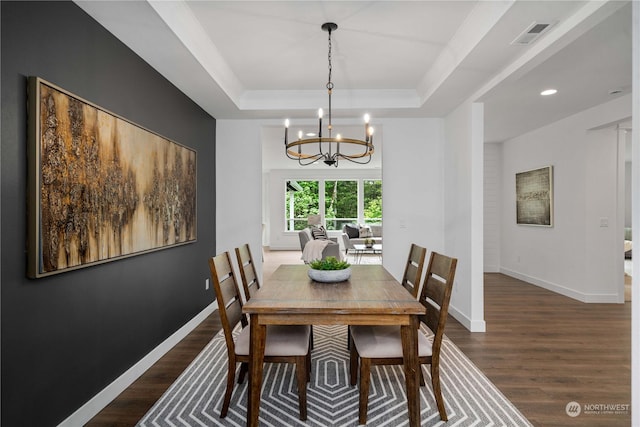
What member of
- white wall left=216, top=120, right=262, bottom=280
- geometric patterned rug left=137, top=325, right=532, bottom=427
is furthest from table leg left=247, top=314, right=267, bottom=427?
white wall left=216, top=120, right=262, bottom=280

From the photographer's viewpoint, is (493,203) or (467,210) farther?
(493,203)

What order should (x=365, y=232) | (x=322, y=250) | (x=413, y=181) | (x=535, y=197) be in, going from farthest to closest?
(x=365, y=232) < (x=322, y=250) < (x=535, y=197) < (x=413, y=181)

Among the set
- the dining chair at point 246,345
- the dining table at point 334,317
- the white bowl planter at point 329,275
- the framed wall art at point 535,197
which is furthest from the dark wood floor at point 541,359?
the framed wall art at point 535,197

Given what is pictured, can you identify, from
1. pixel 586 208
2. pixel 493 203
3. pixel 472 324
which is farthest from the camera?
pixel 493 203

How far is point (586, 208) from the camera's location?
4504mm

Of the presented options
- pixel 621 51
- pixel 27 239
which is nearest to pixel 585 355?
pixel 621 51

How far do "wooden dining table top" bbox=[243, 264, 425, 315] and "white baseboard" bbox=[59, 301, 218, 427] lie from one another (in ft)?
3.75

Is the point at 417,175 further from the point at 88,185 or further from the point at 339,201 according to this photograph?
the point at 339,201

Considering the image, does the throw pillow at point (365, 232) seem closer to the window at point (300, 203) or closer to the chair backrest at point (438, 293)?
the window at point (300, 203)

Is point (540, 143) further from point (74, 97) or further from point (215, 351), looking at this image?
point (74, 97)

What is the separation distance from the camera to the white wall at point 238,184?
438cm

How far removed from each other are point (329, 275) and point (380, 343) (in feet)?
1.78

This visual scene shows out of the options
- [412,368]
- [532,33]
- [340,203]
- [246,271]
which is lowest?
[412,368]

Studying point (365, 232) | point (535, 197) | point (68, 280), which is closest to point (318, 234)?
point (365, 232)
